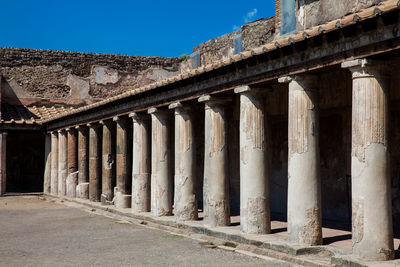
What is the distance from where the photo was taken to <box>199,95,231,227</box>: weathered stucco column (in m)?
8.96

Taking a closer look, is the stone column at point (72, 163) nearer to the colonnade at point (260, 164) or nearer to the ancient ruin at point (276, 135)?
the ancient ruin at point (276, 135)

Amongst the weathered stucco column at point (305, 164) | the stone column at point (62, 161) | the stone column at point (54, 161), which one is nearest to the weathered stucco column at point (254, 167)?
the weathered stucco column at point (305, 164)

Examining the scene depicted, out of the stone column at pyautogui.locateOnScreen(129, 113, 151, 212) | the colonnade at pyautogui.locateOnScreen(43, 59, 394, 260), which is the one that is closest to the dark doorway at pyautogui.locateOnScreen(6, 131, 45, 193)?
the colonnade at pyautogui.locateOnScreen(43, 59, 394, 260)

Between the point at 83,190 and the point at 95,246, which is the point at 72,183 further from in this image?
the point at 95,246

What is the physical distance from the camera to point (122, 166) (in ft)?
43.4

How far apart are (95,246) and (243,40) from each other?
7702mm

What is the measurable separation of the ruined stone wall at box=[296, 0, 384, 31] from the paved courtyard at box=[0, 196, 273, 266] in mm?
4641

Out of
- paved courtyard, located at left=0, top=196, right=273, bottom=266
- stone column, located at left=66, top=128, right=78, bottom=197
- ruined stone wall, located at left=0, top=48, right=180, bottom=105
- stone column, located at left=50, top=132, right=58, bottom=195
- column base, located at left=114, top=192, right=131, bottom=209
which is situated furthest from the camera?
ruined stone wall, located at left=0, top=48, right=180, bottom=105

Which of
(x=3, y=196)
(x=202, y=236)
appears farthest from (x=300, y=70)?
(x=3, y=196)

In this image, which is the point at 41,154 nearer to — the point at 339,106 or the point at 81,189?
the point at 81,189

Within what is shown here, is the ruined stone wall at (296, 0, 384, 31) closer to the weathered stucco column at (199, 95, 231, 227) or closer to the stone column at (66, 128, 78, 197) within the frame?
the weathered stucco column at (199, 95, 231, 227)

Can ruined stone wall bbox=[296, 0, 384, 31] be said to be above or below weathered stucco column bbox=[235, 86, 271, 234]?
above

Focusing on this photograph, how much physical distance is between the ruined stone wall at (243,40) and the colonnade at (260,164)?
7.55 feet

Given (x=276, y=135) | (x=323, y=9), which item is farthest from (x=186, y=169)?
(x=323, y=9)
